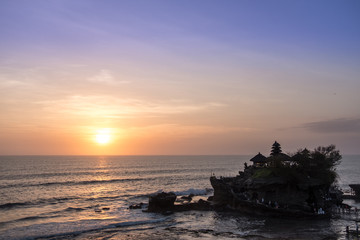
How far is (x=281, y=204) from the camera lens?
153 feet

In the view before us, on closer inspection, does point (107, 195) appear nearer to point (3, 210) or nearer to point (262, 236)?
point (3, 210)

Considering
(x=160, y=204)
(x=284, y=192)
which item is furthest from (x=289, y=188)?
(x=160, y=204)

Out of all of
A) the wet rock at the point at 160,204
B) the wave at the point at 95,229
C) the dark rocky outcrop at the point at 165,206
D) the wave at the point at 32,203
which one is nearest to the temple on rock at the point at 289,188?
the dark rocky outcrop at the point at 165,206

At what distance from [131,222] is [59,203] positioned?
23303 millimetres

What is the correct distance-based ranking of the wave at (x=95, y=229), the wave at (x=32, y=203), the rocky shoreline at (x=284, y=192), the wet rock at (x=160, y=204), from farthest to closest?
1. the wave at (x=32, y=203)
2. the wet rock at (x=160, y=204)
3. the rocky shoreline at (x=284, y=192)
4. the wave at (x=95, y=229)

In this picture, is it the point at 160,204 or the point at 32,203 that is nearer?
the point at 160,204

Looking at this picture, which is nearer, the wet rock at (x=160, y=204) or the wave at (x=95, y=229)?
the wave at (x=95, y=229)

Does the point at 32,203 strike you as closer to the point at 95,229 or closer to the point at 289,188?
the point at 95,229

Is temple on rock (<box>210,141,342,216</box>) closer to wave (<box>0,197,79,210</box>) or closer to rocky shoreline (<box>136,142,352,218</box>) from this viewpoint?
rocky shoreline (<box>136,142,352,218</box>)

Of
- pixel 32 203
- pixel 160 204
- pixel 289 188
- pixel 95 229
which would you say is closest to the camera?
pixel 95 229

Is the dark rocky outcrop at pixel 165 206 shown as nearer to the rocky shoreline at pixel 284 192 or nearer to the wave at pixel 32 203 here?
the rocky shoreline at pixel 284 192

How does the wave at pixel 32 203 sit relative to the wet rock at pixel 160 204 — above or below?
below

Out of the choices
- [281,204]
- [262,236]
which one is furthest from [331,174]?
[262,236]

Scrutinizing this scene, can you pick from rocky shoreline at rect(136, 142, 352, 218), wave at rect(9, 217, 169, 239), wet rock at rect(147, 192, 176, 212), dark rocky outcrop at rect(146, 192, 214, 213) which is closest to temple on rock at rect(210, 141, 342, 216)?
rocky shoreline at rect(136, 142, 352, 218)
